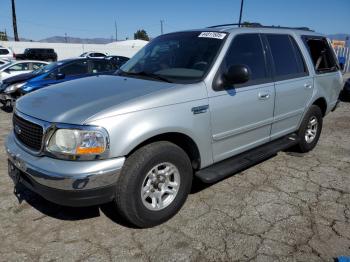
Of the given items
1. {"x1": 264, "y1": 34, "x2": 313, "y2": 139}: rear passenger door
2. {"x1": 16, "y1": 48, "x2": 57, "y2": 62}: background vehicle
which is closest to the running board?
{"x1": 264, "y1": 34, "x2": 313, "y2": 139}: rear passenger door

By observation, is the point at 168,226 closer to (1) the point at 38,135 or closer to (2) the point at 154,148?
(2) the point at 154,148

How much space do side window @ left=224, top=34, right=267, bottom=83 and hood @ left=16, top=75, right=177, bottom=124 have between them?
905mm

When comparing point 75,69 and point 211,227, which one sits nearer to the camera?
point 211,227

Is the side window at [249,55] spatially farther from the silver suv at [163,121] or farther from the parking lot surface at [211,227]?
the parking lot surface at [211,227]

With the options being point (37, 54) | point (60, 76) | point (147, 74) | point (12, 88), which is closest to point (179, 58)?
point (147, 74)

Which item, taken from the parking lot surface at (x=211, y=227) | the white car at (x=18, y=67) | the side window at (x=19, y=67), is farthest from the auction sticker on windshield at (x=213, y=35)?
the side window at (x=19, y=67)

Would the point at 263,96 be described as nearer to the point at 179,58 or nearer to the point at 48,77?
the point at 179,58

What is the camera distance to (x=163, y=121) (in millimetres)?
3010

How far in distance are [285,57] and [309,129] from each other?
153 centimetres

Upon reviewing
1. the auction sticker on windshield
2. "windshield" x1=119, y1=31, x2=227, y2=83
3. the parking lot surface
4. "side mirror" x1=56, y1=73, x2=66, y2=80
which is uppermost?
the auction sticker on windshield

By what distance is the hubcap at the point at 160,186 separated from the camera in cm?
313

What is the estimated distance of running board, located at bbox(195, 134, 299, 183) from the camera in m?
3.52

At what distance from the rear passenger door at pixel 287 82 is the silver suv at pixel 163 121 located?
0.02 metres

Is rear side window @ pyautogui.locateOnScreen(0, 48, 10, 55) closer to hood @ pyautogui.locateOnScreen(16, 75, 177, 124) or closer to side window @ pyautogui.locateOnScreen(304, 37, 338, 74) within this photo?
hood @ pyautogui.locateOnScreen(16, 75, 177, 124)
